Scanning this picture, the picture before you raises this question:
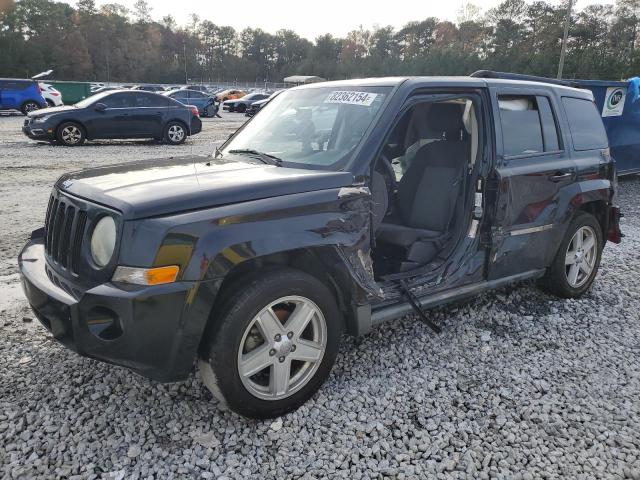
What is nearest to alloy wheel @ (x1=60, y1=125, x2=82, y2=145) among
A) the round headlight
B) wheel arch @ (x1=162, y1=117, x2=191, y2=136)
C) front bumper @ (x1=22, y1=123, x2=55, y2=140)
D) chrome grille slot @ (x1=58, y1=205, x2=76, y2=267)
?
front bumper @ (x1=22, y1=123, x2=55, y2=140)

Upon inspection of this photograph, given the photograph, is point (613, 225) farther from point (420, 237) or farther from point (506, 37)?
point (506, 37)

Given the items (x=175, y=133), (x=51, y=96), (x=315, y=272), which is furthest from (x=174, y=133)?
(x=51, y=96)

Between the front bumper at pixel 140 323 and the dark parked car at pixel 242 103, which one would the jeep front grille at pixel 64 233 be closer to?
the front bumper at pixel 140 323

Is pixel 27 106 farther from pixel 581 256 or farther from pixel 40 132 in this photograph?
pixel 581 256

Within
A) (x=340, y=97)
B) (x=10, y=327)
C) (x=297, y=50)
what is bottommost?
(x=10, y=327)

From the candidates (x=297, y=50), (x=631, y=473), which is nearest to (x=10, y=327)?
(x=631, y=473)

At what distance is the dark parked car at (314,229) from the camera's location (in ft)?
7.87

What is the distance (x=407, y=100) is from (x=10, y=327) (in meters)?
3.22

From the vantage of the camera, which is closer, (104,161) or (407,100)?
(407,100)

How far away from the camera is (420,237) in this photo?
12.8ft

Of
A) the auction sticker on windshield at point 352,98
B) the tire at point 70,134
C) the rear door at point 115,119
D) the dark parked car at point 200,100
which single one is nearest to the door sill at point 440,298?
the auction sticker on windshield at point 352,98

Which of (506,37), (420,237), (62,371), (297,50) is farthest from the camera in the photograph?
(297,50)

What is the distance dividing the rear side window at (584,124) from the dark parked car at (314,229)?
0.06 feet

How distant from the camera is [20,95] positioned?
23.8 meters
